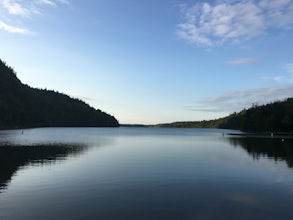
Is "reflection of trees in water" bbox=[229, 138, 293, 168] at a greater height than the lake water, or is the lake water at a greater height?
"reflection of trees in water" bbox=[229, 138, 293, 168]

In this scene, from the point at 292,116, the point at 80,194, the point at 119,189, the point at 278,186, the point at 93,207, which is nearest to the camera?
the point at 93,207

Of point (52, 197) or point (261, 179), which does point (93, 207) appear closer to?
point (52, 197)

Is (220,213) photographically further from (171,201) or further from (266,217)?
(171,201)

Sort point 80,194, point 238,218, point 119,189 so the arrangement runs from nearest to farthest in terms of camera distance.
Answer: point 238,218
point 80,194
point 119,189

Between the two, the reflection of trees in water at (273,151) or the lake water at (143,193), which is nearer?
the lake water at (143,193)

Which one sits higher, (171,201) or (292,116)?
(292,116)

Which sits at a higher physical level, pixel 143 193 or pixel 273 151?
pixel 273 151

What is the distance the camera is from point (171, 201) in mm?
25766

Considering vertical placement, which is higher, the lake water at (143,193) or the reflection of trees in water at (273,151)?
the reflection of trees in water at (273,151)

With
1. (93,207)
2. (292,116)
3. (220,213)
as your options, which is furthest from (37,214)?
(292,116)

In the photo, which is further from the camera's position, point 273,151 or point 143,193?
point 273,151

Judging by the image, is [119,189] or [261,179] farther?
[261,179]

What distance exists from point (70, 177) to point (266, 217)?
21140 mm

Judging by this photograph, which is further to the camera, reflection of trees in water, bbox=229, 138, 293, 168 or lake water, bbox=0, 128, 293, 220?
reflection of trees in water, bbox=229, 138, 293, 168
